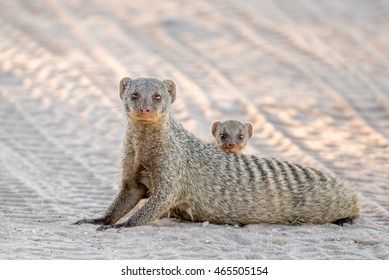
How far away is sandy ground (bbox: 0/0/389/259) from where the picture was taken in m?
6.02

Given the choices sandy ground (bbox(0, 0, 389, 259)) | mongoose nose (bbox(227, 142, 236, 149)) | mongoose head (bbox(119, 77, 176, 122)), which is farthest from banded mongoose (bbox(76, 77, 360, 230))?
mongoose nose (bbox(227, 142, 236, 149))

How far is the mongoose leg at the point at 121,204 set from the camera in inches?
254

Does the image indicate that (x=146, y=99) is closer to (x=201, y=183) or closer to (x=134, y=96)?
(x=134, y=96)

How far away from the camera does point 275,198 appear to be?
6.62 metres

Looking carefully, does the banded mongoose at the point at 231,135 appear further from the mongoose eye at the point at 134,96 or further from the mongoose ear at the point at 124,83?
the mongoose eye at the point at 134,96

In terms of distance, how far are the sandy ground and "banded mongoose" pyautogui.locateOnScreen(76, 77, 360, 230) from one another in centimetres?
13

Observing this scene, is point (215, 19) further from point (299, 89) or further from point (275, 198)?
point (275, 198)

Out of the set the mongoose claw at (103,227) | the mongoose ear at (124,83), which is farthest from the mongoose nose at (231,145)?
the mongoose claw at (103,227)

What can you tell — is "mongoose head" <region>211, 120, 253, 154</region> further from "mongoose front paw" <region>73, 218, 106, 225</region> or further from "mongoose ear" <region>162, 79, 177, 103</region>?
"mongoose front paw" <region>73, 218, 106, 225</region>

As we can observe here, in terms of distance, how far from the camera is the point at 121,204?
255 inches

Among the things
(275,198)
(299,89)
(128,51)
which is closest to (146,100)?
(275,198)

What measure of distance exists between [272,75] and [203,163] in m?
4.23

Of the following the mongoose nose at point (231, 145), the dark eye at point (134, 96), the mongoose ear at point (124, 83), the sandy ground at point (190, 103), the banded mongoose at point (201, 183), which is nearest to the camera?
the sandy ground at point (190, 103)

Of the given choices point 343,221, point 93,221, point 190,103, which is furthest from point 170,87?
point 190,103
